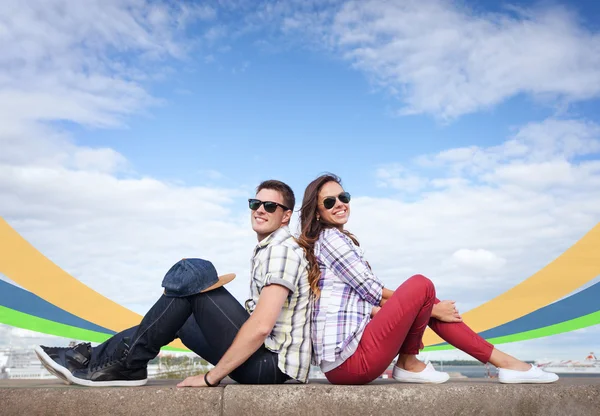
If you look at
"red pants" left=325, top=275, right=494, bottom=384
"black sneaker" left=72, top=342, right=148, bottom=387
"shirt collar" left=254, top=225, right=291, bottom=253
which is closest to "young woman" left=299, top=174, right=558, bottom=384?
"red pants" left=325, top=275, right=494, bottom=384

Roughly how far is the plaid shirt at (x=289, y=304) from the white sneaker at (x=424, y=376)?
2.23 ft

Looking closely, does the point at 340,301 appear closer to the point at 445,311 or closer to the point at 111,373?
the point at 445,311

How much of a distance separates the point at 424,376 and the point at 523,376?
2.09ft

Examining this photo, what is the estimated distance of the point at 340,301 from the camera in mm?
3461

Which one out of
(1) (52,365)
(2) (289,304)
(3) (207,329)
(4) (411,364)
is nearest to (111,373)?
(1) (52,365)

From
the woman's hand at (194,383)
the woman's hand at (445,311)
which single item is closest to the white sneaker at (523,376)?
the woman's hand at (445,311)

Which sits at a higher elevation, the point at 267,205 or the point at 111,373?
the point at 267,205

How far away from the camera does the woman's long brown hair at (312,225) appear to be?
3506mm

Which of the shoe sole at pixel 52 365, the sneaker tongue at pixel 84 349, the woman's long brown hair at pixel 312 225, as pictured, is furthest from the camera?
the sneaker tongue at pixel 84 349

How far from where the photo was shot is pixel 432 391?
3.34 meters

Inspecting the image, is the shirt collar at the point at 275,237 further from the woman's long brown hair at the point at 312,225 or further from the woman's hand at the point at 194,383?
the woman's hand at the point at 194,383

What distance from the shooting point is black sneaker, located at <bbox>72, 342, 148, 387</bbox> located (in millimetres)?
3545

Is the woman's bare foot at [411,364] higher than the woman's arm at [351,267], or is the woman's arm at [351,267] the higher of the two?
the woman's arm at [351,267]

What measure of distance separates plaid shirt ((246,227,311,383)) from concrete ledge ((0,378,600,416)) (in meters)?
0.18
